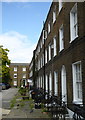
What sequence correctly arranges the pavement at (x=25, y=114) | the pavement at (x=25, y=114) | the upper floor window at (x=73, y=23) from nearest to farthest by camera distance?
1. the upper floor window at (x=73, y=23)
2. the pavement at (x=25, y=114)
3. the pavement at (x=25, y=114)

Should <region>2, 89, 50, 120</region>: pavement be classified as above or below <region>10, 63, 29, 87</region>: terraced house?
below

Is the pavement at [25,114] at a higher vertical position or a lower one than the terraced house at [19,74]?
lower

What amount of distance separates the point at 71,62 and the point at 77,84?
1.22 m

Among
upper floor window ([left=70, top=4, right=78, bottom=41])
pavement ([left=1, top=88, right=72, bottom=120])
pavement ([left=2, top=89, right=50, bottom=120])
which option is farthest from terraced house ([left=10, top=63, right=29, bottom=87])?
upper floor window ([left=70, top=4, right=78, bottom=41])

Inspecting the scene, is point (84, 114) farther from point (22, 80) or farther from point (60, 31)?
point (22, 80)

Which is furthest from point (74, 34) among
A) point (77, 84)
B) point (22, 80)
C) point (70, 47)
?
point (22, 80)

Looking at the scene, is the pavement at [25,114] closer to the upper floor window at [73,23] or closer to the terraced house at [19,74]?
the upper floor window at [73,23]

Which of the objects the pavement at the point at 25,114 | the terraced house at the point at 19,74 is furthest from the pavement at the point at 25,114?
the terraced house at the point at 19,74

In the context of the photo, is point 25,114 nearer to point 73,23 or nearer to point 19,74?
point 73,23

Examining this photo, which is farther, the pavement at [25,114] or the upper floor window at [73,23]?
the pavement at [25,114]

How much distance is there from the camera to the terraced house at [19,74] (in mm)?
75688

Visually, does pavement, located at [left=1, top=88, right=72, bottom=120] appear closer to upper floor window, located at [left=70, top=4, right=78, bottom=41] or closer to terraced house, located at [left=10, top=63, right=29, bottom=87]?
upper floor window, located at [left=70, top=4, right=78, bottom=41]

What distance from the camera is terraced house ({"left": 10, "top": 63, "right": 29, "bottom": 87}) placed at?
7569 centimetres

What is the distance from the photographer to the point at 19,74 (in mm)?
78250
